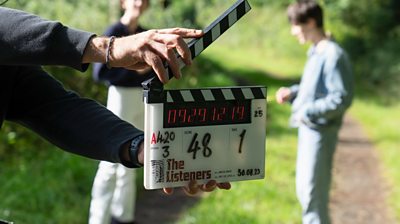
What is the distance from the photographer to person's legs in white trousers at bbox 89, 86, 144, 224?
608cm

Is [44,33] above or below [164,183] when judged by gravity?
above

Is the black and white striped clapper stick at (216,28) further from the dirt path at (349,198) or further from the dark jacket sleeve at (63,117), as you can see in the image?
the dirt path at (349,198)

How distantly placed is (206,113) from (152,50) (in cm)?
43

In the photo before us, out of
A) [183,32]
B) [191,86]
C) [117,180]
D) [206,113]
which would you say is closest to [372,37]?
[191,86]

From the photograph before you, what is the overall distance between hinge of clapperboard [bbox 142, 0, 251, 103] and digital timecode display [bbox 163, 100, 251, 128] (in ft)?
0.23

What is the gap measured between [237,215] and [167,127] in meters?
4.63

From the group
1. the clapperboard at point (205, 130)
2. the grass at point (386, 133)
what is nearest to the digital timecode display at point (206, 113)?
the clapperboard at point (205, 130)

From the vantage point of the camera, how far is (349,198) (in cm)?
884

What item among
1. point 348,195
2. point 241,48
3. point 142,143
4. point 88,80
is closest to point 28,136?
point 88,80

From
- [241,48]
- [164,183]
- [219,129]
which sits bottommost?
[164,183]

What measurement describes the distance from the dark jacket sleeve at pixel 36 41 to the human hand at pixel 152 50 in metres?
0.12

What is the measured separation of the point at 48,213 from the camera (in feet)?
22.4

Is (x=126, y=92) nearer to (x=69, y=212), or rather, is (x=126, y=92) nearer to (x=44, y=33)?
(x=69, y=212)

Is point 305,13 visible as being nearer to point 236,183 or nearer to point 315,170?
point 315,170
